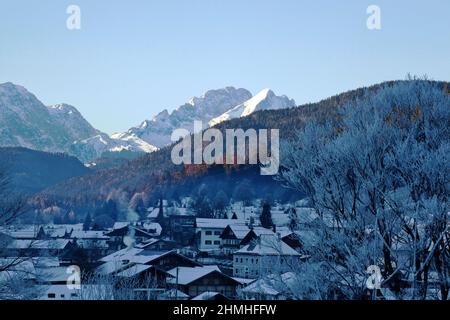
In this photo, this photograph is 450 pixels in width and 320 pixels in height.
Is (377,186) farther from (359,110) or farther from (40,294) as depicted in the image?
(40,294)

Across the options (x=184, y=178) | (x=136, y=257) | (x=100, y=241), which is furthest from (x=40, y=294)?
(x=184, y=178)

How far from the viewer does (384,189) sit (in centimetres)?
1289

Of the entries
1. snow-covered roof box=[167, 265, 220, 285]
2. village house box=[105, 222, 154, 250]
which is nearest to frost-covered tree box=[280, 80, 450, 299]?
snow-covered roof box=[167, 265, 220, 285]

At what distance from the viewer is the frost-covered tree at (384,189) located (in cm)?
1146

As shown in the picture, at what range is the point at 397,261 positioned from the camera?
12.1m

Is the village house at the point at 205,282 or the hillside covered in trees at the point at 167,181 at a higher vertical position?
the hillside covered in trees at the point at 167,181

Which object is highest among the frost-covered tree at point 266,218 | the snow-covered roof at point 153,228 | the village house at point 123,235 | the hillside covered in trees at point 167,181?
the hillside covered in trees at point 167,181

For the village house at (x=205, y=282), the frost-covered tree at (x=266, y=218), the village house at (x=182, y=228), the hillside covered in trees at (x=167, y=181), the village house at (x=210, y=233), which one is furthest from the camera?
the hillside covered in trees at (x=167, y=181)

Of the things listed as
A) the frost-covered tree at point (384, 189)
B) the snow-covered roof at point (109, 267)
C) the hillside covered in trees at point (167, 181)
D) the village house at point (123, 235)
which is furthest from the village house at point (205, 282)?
the village house at point (123, 235)

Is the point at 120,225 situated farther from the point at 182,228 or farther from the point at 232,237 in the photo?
the point at 232,237

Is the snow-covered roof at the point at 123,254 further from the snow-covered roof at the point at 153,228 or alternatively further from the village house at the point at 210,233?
the snow-covered roof at the point at 153,228

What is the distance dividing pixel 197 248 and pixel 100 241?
8759 millimetres

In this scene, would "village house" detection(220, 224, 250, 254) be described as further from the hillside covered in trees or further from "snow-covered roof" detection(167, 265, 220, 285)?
"snow-covered roof" detection(167, 265, 220, 285)
